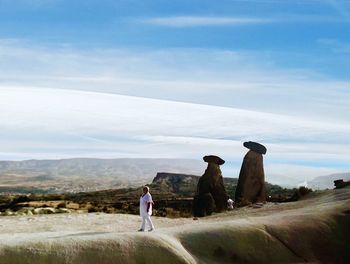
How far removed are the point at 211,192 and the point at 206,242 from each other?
2522cm

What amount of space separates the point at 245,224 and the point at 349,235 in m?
4.45

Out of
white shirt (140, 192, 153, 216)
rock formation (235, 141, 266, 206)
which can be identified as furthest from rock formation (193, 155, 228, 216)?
white shirt (140, 192, 153, 216)

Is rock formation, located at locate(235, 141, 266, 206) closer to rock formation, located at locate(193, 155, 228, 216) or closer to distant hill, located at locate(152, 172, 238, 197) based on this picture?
rock formation, located at locate(193, 155, 228, 216)

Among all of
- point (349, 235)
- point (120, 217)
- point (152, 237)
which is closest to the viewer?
point (152, 237)

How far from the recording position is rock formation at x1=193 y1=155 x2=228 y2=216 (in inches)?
1794

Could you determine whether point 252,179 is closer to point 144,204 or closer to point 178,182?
point 144,204

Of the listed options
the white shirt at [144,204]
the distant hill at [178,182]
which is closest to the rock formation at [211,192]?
the white shirt at [144,204]

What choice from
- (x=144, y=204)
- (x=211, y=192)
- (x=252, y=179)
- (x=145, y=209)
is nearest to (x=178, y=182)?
(x=252, y=179)

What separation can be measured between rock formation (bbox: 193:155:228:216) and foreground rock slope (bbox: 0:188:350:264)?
1721 centimetres

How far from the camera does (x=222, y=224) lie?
23.5 metres

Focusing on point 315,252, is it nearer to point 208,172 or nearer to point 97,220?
point 97,220

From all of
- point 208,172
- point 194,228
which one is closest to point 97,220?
point 194,228

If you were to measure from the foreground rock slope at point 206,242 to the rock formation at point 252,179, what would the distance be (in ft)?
Answer: 63.7

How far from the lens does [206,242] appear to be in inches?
864
